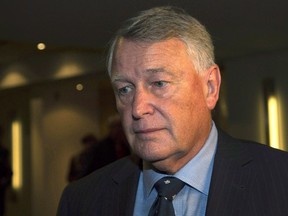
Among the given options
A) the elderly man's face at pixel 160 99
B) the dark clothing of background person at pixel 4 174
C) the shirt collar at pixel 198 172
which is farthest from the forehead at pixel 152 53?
the dark clothing of background person at pixel 4 174

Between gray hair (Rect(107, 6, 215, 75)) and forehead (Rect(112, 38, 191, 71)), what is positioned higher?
gray hair (Rect(107, 6, 215, 75))

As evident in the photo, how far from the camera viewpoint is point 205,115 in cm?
155

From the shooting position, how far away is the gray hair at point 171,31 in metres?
1.49

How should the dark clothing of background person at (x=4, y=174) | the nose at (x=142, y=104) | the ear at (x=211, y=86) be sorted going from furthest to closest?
the dark clothing of background person at (x=4, y=174) → the ear at (x=211, y=86) → the nose at (x=142, y=104)

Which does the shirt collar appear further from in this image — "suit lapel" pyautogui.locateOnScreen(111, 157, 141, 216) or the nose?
the nose

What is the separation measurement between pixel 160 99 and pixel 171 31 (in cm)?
17

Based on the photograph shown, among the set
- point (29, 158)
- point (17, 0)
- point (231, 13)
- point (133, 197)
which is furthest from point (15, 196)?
point (133, 197)

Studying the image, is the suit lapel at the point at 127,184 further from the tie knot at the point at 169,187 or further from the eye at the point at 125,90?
the eye at the point at 125,90

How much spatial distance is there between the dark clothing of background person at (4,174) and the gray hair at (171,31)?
3.63m

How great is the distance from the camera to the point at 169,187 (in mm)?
1528

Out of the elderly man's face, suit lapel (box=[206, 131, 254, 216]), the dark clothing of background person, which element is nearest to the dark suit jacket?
suit lapel (box=[206, 131, 254, 216])

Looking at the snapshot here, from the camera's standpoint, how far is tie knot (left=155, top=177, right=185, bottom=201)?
152 cm

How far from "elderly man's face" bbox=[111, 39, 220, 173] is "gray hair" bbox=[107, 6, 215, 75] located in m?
0.02

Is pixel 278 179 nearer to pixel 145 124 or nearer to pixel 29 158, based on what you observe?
pixel 145 124
